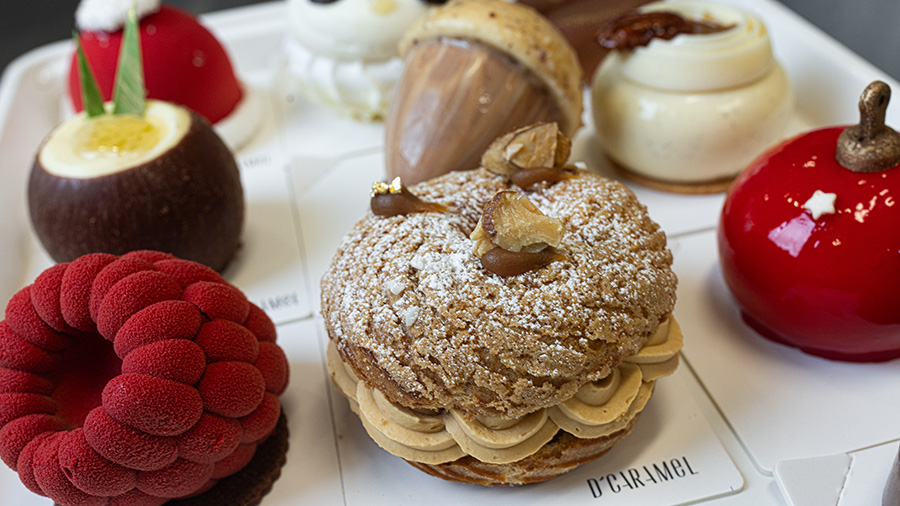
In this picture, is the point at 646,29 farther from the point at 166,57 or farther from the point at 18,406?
the point at 18,406

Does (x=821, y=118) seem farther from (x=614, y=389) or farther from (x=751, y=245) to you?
(x=614, y=389)

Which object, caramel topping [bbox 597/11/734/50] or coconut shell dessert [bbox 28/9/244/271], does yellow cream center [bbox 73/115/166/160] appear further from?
caramel topping [bbox 597/11/734/50]

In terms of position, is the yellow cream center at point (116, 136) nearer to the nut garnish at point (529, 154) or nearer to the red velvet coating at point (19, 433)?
the red velvet coating at point (19, 433)

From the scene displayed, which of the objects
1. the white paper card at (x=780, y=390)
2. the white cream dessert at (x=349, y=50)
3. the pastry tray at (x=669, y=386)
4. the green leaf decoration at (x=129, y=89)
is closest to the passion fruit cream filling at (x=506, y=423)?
the pastry tray at (x=669, y=386)

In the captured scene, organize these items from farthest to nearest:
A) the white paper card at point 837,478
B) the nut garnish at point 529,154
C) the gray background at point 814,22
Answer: the gray background at point 814,22
the nut garnish at point 529,154
the white paper card at point 837,478

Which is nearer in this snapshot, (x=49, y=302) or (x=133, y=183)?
(x=49, y=302)

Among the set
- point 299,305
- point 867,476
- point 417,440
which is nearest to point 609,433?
point 417,440

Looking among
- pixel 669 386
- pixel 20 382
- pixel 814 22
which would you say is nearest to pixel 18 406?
pixel 20 382
